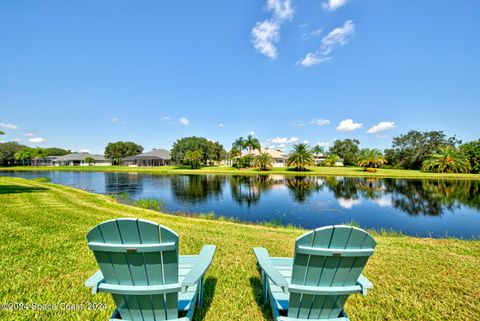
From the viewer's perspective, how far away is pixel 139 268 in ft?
5.84

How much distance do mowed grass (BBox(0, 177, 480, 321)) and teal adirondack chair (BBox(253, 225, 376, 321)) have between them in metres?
0.79

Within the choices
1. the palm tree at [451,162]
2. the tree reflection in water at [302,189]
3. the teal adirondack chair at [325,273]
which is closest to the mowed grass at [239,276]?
the teal adirondack chair at [325,273]

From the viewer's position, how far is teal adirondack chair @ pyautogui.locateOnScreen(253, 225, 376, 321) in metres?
1.79

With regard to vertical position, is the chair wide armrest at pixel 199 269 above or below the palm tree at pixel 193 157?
below

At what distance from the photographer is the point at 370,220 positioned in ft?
35.9

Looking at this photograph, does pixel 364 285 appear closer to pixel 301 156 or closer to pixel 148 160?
pixel 301 156

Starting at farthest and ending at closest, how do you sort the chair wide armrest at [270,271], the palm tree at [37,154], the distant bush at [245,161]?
the palm tree at [37,154], the distant bush at [245,161], the chair wide armrest at [270,271]

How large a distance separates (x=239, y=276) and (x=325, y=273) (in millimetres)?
1972

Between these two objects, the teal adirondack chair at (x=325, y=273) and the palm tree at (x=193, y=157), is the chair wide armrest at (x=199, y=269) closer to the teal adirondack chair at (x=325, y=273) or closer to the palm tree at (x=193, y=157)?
the teal adirondack chair at (x=325, y=273)

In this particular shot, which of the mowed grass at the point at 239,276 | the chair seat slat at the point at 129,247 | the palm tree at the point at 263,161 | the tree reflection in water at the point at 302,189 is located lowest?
the tree reflection in water at the point at 302,189

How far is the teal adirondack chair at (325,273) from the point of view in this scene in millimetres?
1787

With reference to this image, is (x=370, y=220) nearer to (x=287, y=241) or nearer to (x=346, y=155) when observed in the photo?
(x=287, y=241)

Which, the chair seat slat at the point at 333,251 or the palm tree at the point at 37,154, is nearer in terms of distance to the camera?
the chair seat slat at the point at 333,251

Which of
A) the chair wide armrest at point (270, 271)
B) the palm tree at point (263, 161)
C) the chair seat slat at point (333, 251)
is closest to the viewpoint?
the chair seat slat at point (333, 251)
